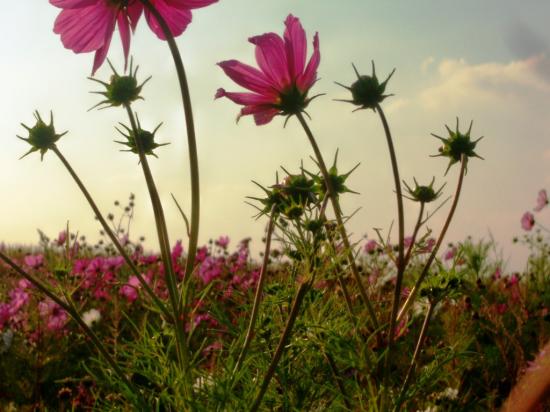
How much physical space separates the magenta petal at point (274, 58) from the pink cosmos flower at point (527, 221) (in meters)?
4.35

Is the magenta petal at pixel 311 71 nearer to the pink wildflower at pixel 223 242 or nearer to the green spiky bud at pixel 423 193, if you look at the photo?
the green spiky bud at pixel 423 193

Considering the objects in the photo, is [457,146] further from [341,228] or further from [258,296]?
[258,296]

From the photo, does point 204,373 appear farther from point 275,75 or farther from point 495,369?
point 495,369

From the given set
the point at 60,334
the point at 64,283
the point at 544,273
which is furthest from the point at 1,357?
the point at 544,273

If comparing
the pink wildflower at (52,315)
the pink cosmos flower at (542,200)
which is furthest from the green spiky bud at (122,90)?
the pink cosmos flower at (542,200)

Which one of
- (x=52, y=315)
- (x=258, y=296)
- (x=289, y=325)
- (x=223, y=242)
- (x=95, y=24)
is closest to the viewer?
(x=289, y=325)

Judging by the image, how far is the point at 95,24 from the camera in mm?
958

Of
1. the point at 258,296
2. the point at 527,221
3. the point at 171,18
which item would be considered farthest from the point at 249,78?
the point at 527,221

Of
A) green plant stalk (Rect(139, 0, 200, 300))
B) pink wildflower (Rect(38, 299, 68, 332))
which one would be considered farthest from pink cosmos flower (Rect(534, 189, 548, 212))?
green plant stalk (Rect(139, 0, 200, 300))

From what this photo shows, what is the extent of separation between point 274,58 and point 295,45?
0.04m

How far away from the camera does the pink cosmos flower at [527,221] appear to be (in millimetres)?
4898

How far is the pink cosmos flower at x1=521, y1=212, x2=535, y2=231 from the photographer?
4.90 meters

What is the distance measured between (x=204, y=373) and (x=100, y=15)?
1.81ft

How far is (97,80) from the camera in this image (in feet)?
3.10
